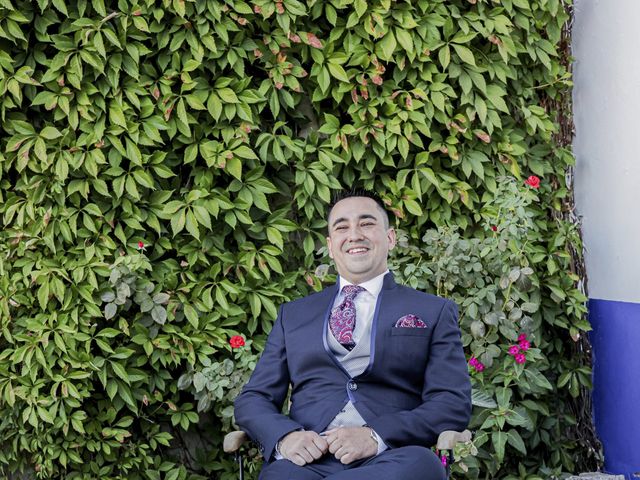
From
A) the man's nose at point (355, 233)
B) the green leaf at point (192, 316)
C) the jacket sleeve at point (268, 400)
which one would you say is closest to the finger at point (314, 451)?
the jacket sleeve at point (268, 400)

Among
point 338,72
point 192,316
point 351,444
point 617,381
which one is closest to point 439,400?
point 351,444

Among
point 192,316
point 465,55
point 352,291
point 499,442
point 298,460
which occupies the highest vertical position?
point 465,55

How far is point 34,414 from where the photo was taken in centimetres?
406

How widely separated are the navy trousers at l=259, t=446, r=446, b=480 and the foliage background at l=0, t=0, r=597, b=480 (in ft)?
3.50

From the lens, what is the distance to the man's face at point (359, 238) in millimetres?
3352

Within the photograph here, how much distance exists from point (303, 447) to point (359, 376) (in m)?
0.32

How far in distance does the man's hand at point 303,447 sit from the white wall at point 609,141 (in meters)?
1.80

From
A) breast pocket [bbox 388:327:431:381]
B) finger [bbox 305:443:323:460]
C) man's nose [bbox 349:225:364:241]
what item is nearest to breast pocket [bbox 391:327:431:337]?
breast pocket [bbox 388:327:431:381]

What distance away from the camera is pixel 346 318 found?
3.35 metres

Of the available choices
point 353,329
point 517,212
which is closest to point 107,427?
point 353,329

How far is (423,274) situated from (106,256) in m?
1.41

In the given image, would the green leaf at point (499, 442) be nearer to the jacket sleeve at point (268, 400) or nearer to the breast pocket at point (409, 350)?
the breast pocket at point (409, 350)

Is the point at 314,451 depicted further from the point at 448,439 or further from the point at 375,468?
the point at 448,439

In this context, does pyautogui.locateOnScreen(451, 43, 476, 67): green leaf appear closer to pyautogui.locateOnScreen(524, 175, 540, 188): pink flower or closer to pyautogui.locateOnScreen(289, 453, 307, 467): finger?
pyautogui.locateOnScreen(524, 175, 540, 188): pink flower
